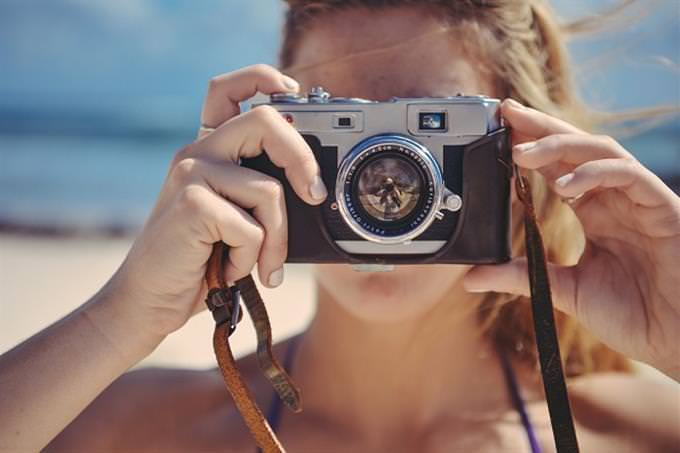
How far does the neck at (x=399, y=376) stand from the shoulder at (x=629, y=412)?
18 cm

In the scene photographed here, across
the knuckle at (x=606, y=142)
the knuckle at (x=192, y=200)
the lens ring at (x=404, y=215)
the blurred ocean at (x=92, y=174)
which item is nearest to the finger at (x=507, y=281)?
the lens ring at (x=404, y=215)

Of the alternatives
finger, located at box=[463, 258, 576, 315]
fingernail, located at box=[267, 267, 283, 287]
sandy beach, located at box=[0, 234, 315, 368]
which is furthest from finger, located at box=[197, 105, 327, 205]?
sandy beach, located at box=[0, 234, 315, 368]

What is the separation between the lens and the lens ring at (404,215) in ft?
4.98

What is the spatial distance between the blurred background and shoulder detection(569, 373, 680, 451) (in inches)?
25.1

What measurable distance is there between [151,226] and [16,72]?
15262mm

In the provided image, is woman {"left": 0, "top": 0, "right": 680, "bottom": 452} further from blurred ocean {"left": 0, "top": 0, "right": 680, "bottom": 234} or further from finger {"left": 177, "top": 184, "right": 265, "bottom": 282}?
blurred ocean {"left": 0, "top": 0, "right": 680, "bottom": 234}

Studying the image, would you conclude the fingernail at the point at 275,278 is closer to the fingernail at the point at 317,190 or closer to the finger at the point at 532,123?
the fingernail at the point at 317,190

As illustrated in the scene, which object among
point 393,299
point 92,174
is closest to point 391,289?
point 393,299

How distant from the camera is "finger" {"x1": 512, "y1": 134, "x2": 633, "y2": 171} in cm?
148

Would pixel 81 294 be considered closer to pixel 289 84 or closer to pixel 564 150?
pixel 289 84

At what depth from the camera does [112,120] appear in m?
13.8

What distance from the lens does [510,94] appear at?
1.90 metres

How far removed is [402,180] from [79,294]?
3.95 m

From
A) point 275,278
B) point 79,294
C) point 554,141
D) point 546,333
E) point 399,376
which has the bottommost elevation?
point 79,294
